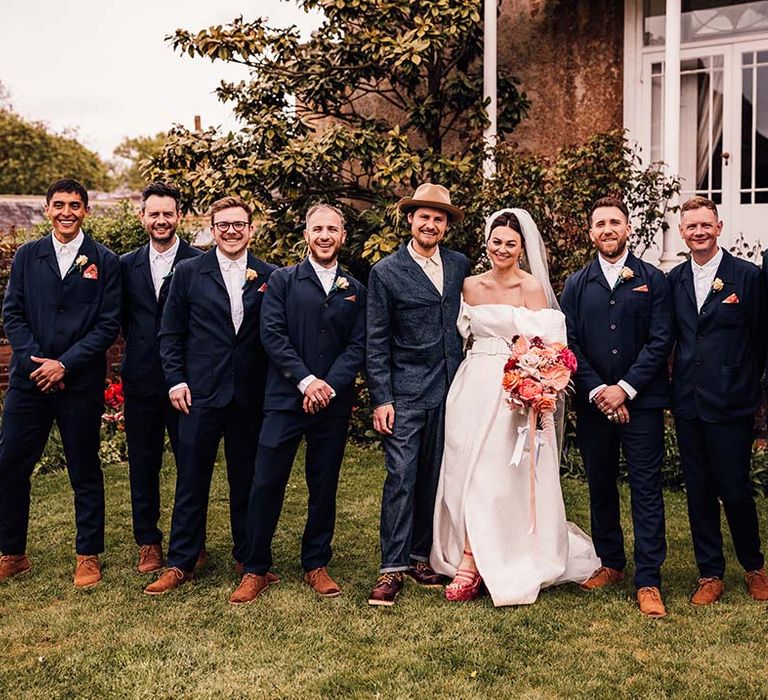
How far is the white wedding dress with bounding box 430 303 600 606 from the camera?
5.41m

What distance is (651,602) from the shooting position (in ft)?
16.7

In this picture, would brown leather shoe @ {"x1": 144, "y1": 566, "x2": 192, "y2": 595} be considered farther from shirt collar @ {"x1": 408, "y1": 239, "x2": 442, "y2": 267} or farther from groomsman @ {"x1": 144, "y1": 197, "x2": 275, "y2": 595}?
shirt collar @ {"x1": 408, "y1": 239, "x2": 442, "y2": 267}

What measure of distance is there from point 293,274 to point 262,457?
1.06 m

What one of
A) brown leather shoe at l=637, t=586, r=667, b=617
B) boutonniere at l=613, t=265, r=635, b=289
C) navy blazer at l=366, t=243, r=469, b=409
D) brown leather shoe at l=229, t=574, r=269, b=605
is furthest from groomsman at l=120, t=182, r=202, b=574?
brown leather shoe at l=637, t=586, r=667, b=617

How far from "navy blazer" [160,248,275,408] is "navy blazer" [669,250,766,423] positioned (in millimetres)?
2450

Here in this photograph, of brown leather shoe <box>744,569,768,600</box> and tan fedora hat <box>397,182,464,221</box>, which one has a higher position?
tan fedora hat <box>397,182,464,221</box>

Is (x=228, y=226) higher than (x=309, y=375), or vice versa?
(x=228, y=226)

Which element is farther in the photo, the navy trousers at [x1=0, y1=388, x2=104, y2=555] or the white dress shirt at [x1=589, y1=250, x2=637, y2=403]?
the navy trousers at [x1=0, y1=388, x2=104, y2=555]

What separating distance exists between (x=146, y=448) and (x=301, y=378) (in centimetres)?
129

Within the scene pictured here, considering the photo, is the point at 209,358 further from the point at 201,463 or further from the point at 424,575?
the point at 424,575

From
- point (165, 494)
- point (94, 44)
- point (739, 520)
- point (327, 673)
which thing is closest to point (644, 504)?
point (739, 520)

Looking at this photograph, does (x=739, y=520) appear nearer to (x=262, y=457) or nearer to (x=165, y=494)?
(x=262, y=457)

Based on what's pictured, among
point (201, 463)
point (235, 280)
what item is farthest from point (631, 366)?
point (201, 463)

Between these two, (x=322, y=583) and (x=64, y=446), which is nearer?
(x=322, y=583)
